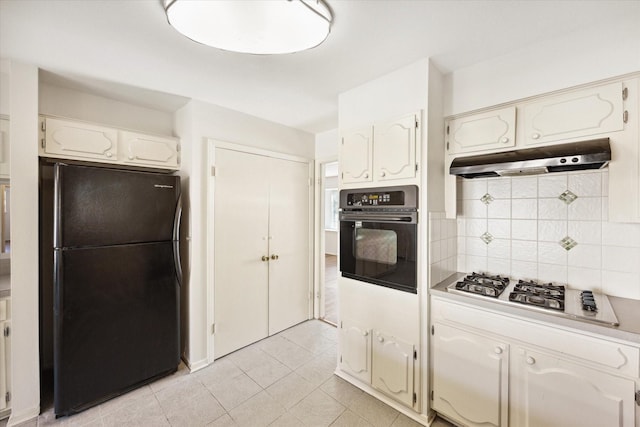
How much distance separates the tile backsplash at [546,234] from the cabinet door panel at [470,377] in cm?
38

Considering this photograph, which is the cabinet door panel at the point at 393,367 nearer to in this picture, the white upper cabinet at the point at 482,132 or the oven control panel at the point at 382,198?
the oven control panel at the point at 382,198

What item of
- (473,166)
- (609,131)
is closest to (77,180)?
(473,166)

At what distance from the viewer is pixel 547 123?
1.54 m

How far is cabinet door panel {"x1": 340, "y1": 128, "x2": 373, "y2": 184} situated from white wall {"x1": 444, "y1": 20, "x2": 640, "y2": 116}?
61cm

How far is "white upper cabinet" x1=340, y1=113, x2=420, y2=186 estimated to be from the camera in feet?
5.72

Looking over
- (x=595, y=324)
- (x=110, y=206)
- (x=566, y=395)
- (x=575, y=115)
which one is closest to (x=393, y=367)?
(x=566, y=395)

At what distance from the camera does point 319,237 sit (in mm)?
3322

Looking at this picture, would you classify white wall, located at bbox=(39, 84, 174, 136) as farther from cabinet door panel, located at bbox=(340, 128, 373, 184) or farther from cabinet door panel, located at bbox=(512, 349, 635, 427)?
cabinet door panel, located at bbox=(512, 349, 635, 427)

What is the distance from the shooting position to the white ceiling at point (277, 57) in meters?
1.27

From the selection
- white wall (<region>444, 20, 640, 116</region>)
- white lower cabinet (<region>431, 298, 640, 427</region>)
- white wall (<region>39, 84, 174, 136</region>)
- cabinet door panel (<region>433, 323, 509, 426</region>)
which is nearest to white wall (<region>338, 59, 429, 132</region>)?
white wall (<region>444, 20, 640, 116</region>)

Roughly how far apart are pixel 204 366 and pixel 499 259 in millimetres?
2625

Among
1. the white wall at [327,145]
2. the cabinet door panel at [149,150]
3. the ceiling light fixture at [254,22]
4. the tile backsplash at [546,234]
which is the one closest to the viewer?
the ceiling light fixture at [254,22]

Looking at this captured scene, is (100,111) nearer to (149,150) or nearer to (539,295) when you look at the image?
(149,150)

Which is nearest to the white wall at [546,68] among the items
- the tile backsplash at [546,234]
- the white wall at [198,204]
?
the tile backsplash at [546,234]
